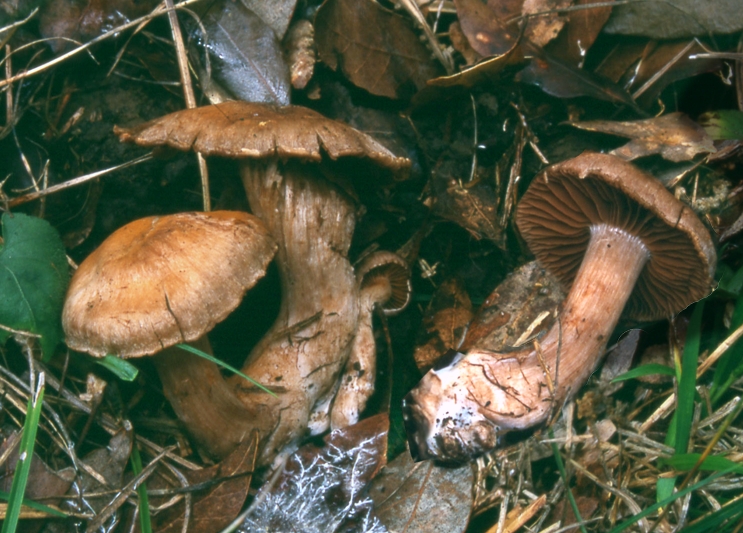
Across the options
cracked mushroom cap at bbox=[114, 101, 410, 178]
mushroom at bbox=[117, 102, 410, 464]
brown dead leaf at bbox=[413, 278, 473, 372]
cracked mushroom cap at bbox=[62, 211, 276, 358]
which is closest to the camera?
cracked mushroom cap at bbox=[62, 211, 276, 358]

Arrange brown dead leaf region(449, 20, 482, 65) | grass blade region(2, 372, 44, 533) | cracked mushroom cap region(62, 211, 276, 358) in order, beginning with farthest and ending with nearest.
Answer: brown dead leaf region(449, 20, 482, 65)
cracked mushroom cap region(62, 211, 276, 358)
grass blade region(2, 372, 44, 533)

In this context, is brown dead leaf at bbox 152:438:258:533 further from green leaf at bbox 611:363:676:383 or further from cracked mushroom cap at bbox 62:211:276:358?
green leaf at bbox 611:363:676:383

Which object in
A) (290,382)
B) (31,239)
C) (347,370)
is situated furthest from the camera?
(347,370)

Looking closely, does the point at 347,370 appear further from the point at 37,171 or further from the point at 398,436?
the point at 37,171

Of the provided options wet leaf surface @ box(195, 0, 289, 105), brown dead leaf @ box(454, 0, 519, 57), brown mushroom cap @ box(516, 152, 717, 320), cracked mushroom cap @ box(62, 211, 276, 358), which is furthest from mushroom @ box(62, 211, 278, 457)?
brown dead leaf @ box(454, 0, 519, 57)

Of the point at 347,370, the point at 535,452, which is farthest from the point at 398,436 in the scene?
the point at 535,452

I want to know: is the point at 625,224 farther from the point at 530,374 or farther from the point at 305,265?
the point at 305,265

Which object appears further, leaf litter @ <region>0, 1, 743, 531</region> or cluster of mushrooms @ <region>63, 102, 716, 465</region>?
leaf litter @ <region>0, 1, 743, 531</region>
